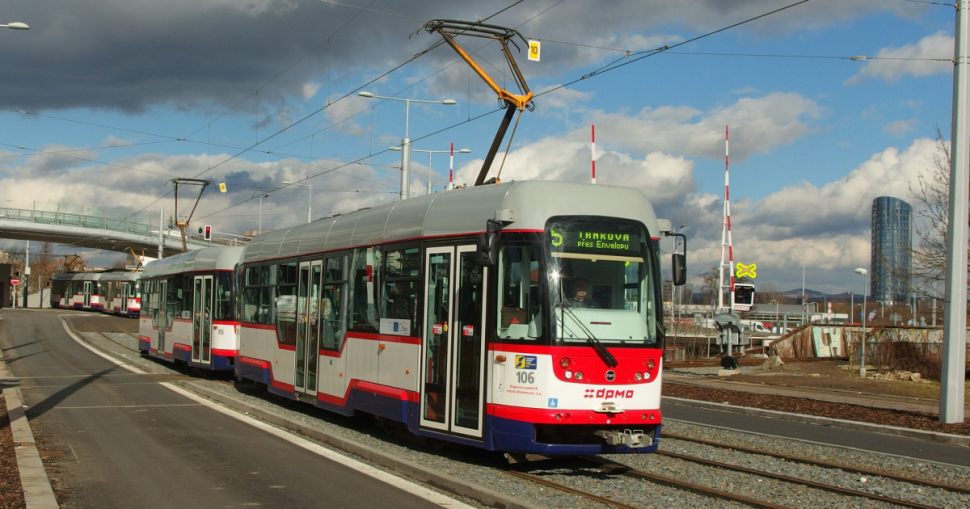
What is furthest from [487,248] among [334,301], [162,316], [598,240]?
[162,316]

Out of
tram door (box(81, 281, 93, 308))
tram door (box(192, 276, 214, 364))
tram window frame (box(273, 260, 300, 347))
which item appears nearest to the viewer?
tram window frame (box(273, 260, 300, 347))

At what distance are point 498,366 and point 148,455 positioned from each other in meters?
4.62

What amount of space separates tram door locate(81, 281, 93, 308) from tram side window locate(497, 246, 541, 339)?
7087 centimetres

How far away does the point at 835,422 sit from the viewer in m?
16.6

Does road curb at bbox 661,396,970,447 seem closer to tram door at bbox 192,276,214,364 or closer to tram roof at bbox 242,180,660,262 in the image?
tram roof at bbox 242,180,660,262

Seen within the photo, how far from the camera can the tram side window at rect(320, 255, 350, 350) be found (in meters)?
13.4

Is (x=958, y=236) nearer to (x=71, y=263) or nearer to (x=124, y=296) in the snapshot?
(x=124, y=296)

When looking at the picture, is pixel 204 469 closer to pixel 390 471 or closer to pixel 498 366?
pixel 390 471

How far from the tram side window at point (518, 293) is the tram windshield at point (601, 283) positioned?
0.21 metres

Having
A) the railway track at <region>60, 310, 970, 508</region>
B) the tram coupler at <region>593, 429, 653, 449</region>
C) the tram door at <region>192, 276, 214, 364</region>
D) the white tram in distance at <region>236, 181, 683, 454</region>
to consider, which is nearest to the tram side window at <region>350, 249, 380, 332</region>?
the white tram in distance at <region>236, 181, 683, 454</region>

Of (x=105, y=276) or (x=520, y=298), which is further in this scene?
(x=105, y=276)

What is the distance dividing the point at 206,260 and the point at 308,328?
9490mm

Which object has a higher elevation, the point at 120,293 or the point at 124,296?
the point at 120,293

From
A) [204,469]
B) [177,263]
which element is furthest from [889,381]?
[204,469]
